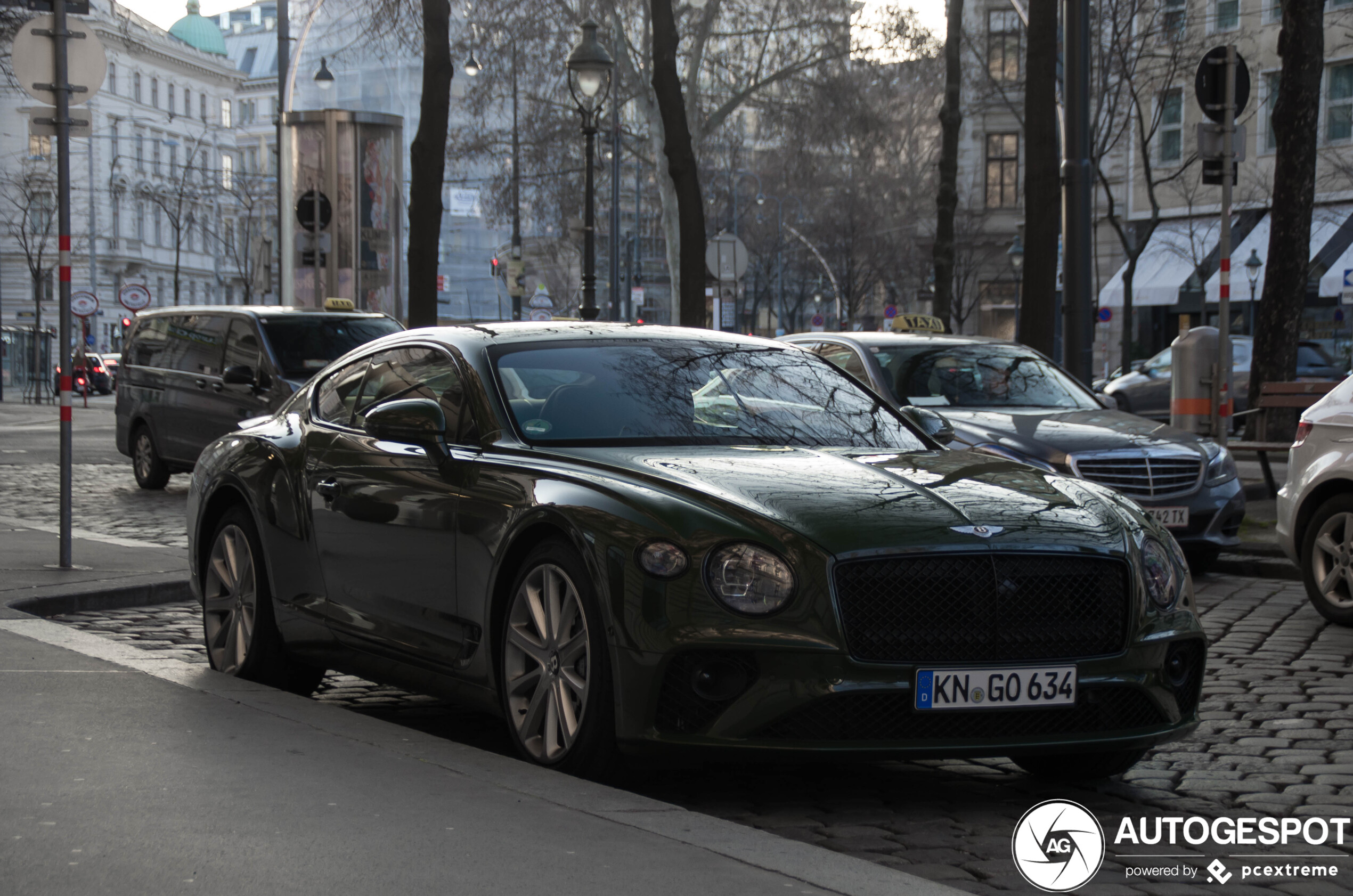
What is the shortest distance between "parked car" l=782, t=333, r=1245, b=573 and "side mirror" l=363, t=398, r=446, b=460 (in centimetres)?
508

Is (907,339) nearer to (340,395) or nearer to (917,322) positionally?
(917,322)

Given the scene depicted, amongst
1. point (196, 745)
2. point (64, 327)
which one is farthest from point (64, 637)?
point (64, 327)

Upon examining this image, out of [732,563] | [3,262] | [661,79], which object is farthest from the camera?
[3,262]

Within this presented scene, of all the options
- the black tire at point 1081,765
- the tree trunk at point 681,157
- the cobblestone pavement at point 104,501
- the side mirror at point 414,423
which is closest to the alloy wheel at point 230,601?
the side mirror at point 414,423

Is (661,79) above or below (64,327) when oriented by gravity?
above

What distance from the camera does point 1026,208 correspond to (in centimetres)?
1942

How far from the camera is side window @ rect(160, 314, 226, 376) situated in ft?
59.5

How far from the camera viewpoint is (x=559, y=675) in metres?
5.43

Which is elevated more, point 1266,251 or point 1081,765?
point 1266,251

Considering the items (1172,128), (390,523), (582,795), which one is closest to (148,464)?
(390,523)

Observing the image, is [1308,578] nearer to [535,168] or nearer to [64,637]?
[64,637]

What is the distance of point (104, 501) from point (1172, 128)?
41.3m

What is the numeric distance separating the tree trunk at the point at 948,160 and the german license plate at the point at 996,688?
26052 mm

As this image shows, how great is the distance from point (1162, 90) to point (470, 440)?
42188mm
